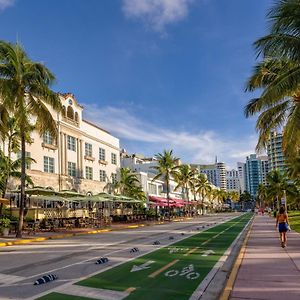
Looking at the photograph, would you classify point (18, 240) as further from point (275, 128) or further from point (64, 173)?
point (64, 173)

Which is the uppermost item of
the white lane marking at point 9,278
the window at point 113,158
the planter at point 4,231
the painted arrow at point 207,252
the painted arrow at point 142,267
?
the window at point 113,158

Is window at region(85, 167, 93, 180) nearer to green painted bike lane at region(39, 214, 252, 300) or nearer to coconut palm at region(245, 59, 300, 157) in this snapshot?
coconut palm at region(245, 59, 300, 157)

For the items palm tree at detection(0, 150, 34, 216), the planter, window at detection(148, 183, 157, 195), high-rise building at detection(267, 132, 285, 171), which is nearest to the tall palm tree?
high-rise building at detection(267, 132, 285, 171)

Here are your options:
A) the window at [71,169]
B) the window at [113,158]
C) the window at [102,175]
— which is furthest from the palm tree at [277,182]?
the window at [71,169]

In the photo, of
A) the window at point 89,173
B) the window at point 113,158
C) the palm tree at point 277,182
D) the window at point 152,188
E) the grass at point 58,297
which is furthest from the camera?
the palm tree at point 277,182

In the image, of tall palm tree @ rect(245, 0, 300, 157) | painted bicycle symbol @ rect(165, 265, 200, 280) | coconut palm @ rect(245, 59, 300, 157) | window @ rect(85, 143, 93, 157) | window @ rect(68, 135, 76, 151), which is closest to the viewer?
painted bicycle symbol @ rect(165, 265, 200, 280)

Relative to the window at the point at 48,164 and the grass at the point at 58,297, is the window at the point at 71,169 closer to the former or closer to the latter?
the window at the point at 48,164

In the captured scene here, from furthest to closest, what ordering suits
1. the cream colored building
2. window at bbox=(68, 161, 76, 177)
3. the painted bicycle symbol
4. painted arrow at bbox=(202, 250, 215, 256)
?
window at bbox=(68, 161, 76, 177) → the cream colored building → painted arrow at bbox=(202, 250, 215, 256) → the painted bicycle symbol

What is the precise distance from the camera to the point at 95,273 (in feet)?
40.0

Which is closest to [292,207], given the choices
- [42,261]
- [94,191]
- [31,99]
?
[94,191]

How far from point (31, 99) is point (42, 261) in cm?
1440

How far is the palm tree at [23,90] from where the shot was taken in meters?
26.7

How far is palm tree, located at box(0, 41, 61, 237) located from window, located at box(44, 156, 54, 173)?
15.2 m

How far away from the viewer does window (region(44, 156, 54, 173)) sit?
43287mm
